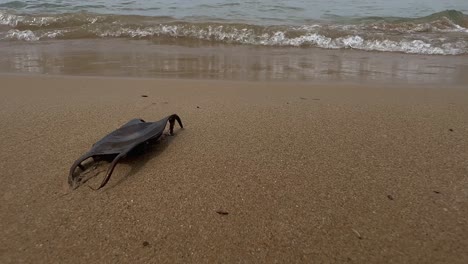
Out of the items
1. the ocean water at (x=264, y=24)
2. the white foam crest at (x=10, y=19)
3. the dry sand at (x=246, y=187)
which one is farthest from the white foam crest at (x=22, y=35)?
the dry sand at (x=246, y=187)

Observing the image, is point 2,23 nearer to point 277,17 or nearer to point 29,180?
point 277,17

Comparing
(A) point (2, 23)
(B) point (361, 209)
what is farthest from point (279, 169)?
(A) point (2, 23)

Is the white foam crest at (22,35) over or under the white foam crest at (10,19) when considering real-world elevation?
under

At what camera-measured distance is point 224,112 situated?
2.95 metres

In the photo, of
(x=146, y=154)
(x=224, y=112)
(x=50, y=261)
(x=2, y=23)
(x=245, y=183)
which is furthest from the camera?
(x=2, y=23)

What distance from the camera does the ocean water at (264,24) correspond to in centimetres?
676

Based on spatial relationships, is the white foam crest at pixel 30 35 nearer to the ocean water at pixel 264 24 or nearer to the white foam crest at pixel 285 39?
the ocean water at pixel 264 24

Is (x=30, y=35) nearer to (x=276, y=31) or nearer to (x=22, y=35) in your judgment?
(x=22, y=35)

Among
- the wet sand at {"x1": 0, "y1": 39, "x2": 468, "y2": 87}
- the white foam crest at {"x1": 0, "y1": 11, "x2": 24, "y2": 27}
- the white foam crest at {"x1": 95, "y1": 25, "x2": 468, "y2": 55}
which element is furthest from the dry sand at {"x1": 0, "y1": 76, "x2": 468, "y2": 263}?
the white foam crest at {"x1": 0, "y1": 11, "x2": 24, "y2": 27}

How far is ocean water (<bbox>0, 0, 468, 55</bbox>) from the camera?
676 cm

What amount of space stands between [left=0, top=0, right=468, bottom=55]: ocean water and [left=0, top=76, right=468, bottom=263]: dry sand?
4.03 m

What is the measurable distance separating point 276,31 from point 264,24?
2.19 feet

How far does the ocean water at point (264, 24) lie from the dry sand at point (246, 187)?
4.03 meters

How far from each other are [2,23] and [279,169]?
31.8 feet
